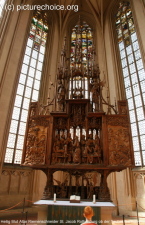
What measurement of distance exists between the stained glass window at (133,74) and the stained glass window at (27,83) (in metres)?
6.22

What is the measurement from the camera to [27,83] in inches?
450

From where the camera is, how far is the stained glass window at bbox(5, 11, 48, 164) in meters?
9.62

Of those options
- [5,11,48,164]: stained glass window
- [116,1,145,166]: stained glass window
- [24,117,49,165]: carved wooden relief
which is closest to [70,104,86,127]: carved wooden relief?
[24,117,49,165]: carved wooden relief

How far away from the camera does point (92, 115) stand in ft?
20.2

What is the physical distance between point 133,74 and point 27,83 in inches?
286

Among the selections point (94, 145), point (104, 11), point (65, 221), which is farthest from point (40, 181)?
point (104, 11)

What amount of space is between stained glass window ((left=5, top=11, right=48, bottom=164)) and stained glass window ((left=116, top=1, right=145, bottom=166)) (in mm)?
6220

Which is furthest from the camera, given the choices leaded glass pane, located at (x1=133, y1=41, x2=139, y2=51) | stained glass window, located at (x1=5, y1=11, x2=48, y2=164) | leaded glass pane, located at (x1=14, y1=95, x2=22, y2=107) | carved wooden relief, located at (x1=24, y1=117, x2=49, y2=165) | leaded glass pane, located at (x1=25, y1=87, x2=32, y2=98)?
leaded glass pane, located at (x1=133, y1=41, x2=139, y2=51)

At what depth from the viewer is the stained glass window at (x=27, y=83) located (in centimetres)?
962

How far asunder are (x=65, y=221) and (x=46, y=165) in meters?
1.89

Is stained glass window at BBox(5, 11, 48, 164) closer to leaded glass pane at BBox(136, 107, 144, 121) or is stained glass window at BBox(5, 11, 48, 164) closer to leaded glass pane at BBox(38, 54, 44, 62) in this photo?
leaded glass pane at BBox(38, 54, 44, 62)

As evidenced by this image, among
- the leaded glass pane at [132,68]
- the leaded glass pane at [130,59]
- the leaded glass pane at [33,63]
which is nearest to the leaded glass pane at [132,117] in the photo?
the leaded glass pane at [132,68]

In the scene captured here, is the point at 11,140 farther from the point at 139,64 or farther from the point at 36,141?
the point at 139,64

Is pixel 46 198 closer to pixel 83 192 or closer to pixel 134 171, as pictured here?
pixel 83 192
